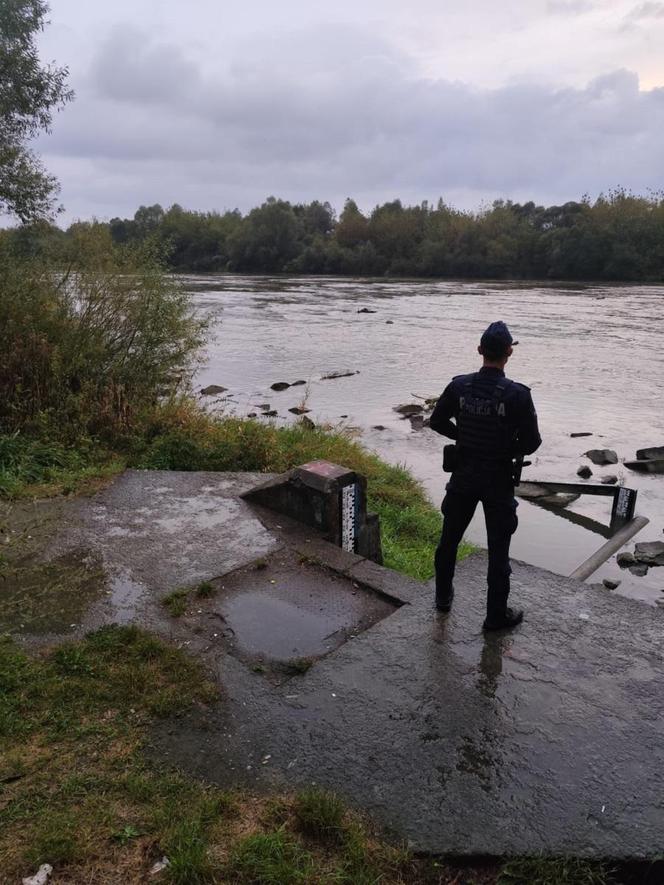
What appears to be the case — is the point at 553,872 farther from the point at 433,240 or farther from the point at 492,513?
the point at 433,240

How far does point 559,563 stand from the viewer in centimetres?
886

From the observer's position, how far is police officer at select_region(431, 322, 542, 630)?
4215 millimetres

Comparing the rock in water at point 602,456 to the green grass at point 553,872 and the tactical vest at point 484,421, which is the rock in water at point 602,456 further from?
the green grass at point 553,872

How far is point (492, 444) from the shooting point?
168 inches

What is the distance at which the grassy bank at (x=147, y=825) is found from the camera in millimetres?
2666

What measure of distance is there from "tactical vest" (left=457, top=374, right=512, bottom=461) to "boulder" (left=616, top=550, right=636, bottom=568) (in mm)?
5252

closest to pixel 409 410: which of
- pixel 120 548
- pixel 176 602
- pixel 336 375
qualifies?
pixel 336 375

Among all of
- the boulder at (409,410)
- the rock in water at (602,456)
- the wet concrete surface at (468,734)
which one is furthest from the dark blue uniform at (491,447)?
the boulder at (409,410)

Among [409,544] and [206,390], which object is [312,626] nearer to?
[409,544]

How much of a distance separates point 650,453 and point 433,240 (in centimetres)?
6358

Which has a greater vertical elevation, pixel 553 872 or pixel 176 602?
pixel 176 602

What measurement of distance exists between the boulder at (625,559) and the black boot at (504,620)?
4613 mm

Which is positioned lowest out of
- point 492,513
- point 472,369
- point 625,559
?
point 625,559

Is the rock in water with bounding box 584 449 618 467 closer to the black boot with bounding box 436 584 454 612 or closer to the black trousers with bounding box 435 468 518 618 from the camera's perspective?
the black boot with bounding box 436 584 454 612
